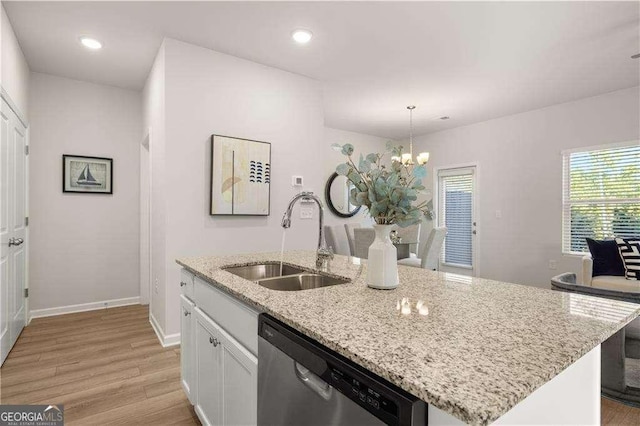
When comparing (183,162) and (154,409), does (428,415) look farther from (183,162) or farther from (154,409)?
(183,162)

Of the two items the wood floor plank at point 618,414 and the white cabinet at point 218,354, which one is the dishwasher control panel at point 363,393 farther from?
the wood floor plank at point 618,414

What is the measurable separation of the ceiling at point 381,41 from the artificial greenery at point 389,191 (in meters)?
1.82

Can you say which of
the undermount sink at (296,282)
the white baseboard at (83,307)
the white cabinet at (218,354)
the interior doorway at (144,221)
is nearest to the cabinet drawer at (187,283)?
the white cabinet at (218,354)

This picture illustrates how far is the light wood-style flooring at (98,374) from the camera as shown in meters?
1.93

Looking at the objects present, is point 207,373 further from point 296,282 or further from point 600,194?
point 600,194

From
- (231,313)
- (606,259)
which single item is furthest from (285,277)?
(606,259)

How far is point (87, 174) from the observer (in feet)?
12.7

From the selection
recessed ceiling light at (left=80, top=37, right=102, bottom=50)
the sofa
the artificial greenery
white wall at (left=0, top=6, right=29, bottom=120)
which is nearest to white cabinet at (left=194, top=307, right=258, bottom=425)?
the artificial greenery

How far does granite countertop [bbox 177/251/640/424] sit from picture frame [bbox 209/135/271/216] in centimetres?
182

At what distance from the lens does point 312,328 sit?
2.74ft

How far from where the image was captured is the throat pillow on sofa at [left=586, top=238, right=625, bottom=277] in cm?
348

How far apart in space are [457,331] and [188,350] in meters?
1.54

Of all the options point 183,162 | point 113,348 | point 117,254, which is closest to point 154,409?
point 113,348

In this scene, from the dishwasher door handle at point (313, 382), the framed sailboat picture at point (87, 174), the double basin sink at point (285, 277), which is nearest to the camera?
the dishwasher door handle at point (313, 382)
